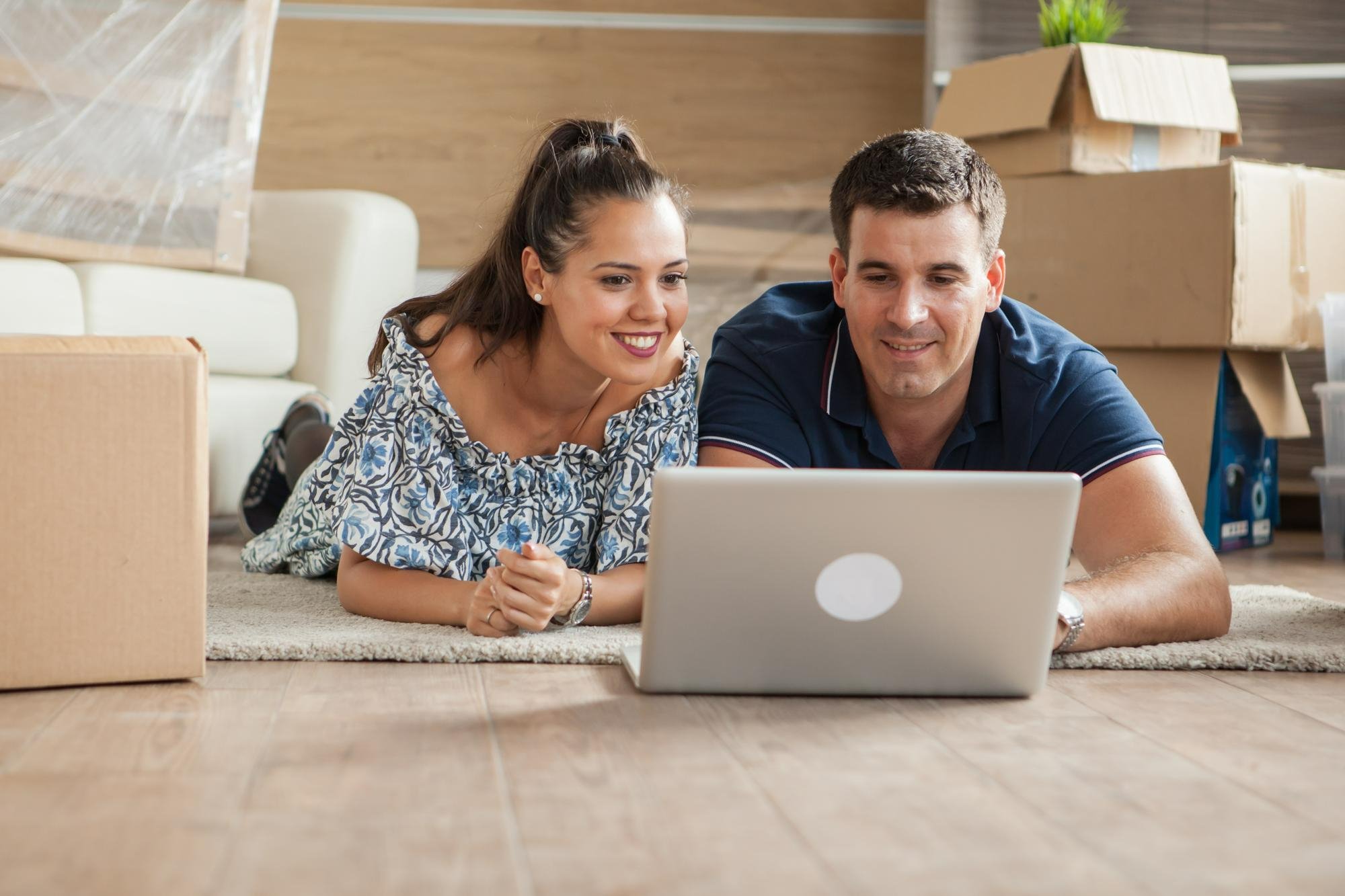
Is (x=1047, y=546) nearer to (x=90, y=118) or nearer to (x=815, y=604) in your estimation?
(x=815, y=604)

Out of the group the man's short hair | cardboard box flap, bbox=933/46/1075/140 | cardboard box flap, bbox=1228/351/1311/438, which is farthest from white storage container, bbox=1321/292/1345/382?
the man's short hair

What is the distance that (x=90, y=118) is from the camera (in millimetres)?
2535

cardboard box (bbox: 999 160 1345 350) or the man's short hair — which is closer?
the man's short hair

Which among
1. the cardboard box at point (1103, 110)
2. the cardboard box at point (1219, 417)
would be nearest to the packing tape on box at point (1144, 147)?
the cardboard box at point (1103, 110)

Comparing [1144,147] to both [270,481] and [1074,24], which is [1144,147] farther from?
[270,481]

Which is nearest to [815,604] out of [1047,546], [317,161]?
[1047,546]

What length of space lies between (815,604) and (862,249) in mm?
554

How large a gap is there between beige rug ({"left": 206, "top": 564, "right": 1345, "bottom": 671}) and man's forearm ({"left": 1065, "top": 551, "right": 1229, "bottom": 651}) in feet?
0.05

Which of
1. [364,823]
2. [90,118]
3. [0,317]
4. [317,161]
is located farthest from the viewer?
[317,161]

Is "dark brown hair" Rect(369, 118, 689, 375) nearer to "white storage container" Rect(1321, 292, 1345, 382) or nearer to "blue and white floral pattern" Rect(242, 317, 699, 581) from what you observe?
"blue and white floral pattern" Rect(242, 317, 699, 581)

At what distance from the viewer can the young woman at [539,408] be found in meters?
1.50

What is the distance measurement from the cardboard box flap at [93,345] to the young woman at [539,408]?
15.1 inches

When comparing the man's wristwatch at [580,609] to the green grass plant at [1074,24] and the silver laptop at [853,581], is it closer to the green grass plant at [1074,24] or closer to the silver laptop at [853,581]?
the silver laptop at [853,581]

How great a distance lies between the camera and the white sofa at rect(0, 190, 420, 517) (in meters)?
2.27
